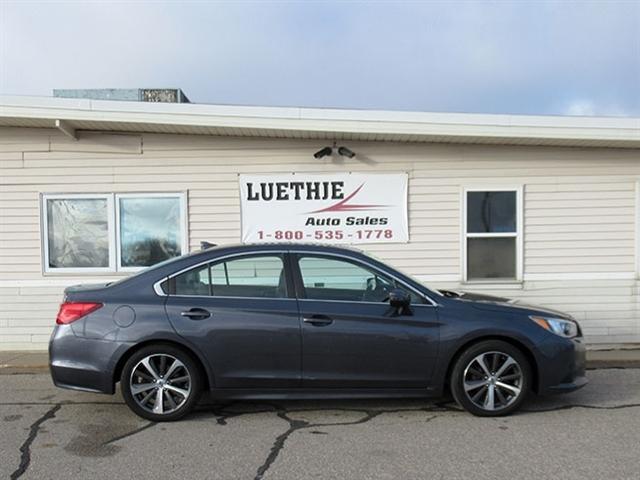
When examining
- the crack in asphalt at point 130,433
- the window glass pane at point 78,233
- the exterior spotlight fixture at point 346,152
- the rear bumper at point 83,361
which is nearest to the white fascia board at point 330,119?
the exterior spotlight fixture at point 346,152

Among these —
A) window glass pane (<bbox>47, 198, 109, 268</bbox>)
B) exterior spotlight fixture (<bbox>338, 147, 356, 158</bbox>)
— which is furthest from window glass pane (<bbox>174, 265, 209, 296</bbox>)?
window glass pane (<bbox>47, 198, 109, 268</bbox>)

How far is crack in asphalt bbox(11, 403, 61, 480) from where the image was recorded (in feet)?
13.6

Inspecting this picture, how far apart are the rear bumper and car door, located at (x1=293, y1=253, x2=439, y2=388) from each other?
1.66 metres

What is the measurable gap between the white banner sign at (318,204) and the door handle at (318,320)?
3427mm

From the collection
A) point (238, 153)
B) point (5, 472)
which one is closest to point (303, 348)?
point (5, 472)

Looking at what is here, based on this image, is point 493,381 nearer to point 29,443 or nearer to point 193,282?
point 193,282

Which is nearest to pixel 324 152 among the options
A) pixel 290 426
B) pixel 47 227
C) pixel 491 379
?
pixel 47 227

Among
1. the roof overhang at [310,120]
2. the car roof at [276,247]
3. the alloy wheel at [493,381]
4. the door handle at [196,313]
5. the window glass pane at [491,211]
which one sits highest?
the roof overhang at [310,120]

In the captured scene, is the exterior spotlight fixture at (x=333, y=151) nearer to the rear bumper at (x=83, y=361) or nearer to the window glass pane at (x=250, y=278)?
the window glass pane at (x=250, y=278)

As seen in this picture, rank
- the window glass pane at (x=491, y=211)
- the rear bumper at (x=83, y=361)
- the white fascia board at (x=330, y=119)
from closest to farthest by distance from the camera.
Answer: the rear bumper at (x=83, y=361)
the white fascia board at (x=330, y=119)
the window glass pane at (x=491, y=211)

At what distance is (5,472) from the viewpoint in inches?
163

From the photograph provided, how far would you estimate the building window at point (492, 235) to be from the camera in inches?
336

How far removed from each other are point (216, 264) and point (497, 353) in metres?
2.65

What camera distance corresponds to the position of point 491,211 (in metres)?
8.59
